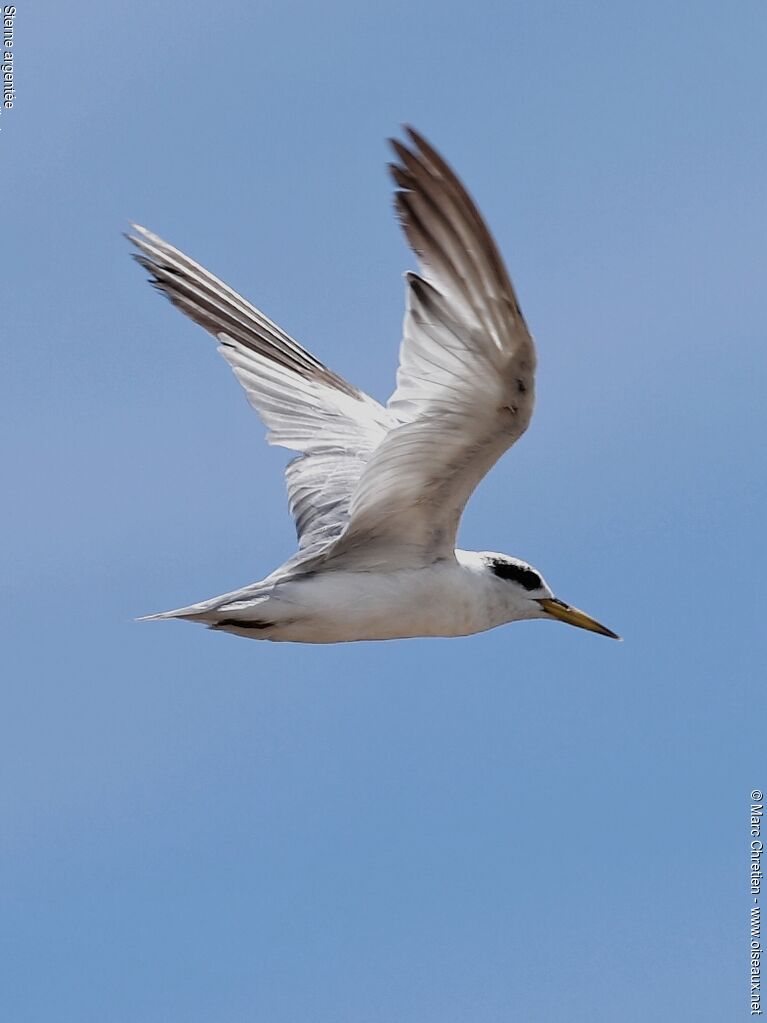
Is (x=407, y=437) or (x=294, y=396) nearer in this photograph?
(x=407, y=437)

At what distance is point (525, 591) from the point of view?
536 inches

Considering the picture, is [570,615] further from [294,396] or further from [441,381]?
[441,381]

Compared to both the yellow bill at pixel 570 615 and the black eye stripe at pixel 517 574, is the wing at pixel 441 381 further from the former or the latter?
the yellow bill at pixel 570 615

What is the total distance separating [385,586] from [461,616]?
62cm

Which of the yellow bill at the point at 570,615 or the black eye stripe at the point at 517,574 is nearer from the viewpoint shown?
the black eye stripe at the point at 517,574

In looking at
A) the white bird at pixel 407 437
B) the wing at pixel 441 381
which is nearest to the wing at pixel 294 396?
the white bird at pixel 407 437

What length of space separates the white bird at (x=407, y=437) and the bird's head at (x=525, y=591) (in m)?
0.01

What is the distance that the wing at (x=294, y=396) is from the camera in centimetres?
1438

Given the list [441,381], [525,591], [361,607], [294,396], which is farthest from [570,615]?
[441,381]

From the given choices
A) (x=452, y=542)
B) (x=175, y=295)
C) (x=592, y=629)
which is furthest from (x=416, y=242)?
(x=175, y=295)

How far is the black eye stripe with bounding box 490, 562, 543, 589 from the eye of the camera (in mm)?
13383

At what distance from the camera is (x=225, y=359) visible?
15633 millimetres

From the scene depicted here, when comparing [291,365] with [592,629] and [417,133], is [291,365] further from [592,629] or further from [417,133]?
[417,133]

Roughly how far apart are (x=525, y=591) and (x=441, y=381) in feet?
9.03
